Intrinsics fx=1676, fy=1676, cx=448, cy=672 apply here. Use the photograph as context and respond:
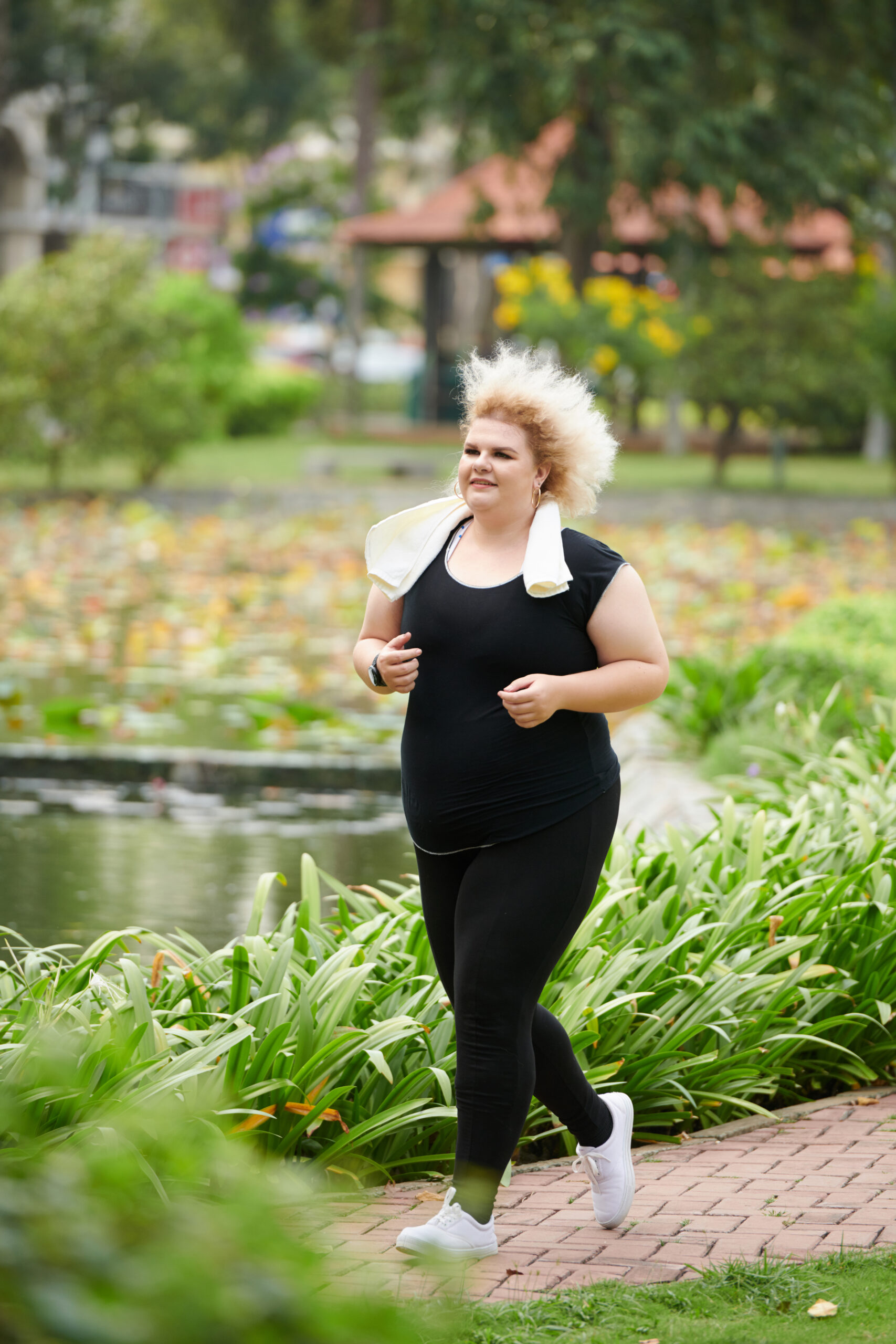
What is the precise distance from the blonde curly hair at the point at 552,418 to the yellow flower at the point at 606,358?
2086 cm

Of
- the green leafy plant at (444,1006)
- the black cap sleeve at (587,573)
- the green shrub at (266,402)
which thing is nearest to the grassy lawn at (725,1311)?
the green leafy plant at (444,1006)

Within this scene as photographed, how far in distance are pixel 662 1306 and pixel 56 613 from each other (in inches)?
434

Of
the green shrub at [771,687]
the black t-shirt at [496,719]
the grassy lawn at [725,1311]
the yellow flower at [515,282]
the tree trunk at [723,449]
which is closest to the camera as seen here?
the grassy lawn at [725,1311]

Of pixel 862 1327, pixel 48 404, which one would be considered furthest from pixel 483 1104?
pixel 48 404

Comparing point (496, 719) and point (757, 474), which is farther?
point (757, 474)

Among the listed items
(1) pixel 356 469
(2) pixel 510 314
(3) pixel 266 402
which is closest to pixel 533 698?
(2) pixel 510 314

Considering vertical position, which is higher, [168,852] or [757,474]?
[757,474]

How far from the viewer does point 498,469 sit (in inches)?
126

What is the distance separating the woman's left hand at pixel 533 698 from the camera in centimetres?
301

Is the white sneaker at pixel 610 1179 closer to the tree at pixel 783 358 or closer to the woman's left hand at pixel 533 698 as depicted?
the woman's left hand at pixel 533 698

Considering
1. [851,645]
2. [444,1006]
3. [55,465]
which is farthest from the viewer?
[55,465]

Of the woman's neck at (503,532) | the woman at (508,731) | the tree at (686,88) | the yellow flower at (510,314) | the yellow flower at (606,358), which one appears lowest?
the woman at (508,731)

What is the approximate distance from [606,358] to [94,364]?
752cm

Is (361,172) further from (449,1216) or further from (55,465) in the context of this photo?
(449,1216)
